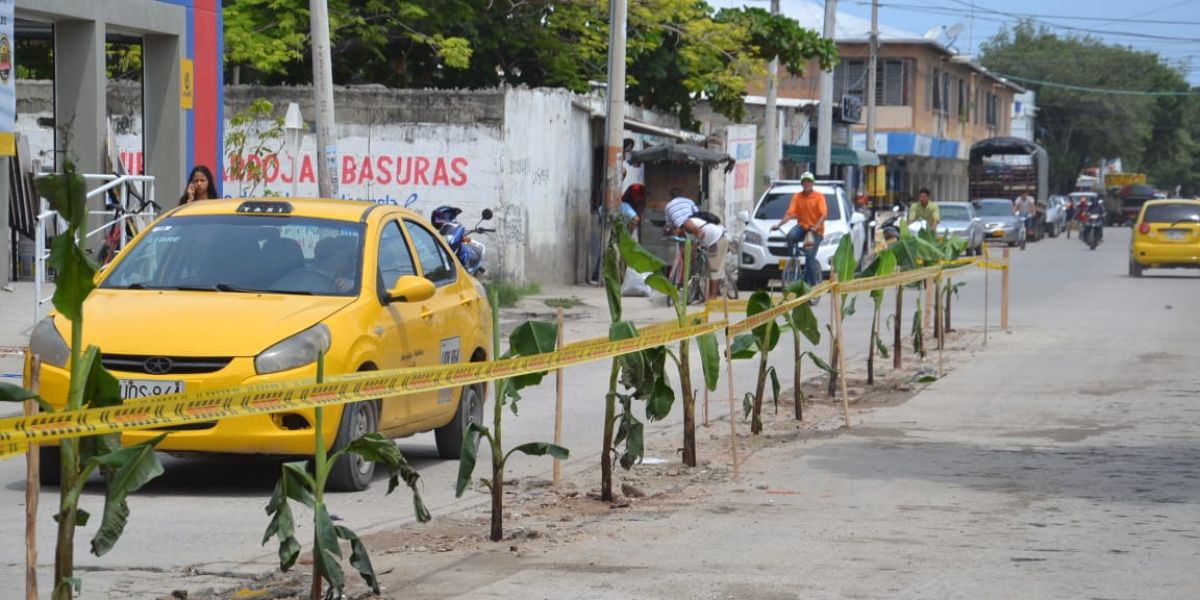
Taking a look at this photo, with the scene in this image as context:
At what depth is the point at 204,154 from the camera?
73.0ft

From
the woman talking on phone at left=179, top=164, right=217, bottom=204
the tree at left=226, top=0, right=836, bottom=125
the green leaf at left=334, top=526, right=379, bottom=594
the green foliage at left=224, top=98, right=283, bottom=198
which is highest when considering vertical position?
the tree at left=226, top=0, right=836, bottom=125

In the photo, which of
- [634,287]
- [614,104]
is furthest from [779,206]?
[614,104]

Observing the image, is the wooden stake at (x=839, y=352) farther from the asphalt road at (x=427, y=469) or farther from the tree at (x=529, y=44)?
the tree at (x=529, y=44)

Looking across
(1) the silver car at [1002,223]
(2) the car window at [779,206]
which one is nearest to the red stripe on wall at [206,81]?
(2) the car window at [779,206]

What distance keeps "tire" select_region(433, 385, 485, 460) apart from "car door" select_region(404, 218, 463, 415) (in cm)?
14

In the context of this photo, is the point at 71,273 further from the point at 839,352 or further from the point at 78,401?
the point at 839,352

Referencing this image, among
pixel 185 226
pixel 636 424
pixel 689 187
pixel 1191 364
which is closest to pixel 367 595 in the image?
pixel 636 424

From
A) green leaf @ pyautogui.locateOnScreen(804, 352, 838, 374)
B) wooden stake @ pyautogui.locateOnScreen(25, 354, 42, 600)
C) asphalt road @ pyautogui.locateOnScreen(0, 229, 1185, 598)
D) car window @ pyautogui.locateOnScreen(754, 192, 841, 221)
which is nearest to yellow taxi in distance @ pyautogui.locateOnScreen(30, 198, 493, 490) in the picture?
asphalt road @ pyautogui.locateOnScreen(0, 229, 1185, 598)

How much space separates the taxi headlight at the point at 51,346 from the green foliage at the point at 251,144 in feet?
50.2

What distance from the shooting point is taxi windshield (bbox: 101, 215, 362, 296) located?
30.3 ft

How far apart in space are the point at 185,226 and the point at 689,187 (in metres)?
21.5

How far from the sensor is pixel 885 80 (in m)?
69.0

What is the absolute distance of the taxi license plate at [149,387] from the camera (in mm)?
8141

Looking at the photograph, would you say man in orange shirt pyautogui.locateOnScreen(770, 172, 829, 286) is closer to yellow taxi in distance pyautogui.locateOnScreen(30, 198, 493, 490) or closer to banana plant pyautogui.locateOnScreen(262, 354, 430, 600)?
yellow taxi in distance pyautogui.locateOnScreen(30, 198, 493, 490)
